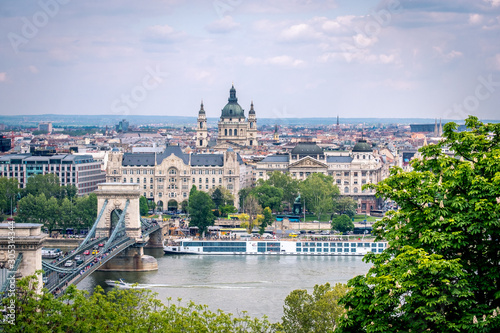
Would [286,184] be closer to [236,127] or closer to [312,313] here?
[236,127]

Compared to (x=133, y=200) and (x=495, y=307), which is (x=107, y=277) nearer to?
(x=133, y=200)

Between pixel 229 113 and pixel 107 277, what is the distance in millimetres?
65717

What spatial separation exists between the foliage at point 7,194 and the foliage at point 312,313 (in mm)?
36726

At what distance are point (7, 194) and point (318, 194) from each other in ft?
67.0

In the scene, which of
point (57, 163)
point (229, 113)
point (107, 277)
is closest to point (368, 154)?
point (57, 163)

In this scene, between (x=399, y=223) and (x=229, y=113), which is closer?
Result: (x=399, y=223)

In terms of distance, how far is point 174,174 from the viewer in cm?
7112

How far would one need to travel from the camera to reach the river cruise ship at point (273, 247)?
165 feet

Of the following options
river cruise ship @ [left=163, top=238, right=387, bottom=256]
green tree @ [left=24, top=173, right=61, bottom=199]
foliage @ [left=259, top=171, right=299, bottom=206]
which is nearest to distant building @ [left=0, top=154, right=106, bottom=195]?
green tree @ [left=24, top=173, right=61, bottom=199]

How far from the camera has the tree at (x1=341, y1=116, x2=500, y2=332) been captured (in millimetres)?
14672

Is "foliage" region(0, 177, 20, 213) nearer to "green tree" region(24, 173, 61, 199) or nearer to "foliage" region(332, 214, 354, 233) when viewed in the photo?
"green tree" region(24, 173, 61, 199)

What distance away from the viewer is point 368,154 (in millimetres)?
77312

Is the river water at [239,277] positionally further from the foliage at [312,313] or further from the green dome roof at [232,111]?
the green dome roof at [232,111]

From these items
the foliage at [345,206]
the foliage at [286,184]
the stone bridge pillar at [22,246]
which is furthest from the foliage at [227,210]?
the stone bridge pillar at [22,246]
